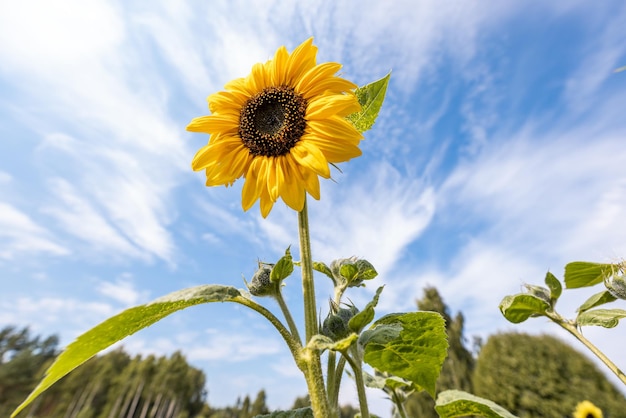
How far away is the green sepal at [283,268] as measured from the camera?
1136 millimetres

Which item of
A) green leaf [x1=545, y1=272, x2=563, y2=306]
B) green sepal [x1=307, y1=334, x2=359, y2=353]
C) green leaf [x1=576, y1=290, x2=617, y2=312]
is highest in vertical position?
green leaf [x1=545, y1=272, x2=563, y2=306]

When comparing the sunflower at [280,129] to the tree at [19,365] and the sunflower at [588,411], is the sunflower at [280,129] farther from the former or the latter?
the tree at [19,365]

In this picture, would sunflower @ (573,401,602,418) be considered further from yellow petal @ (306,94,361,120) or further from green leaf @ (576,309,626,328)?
yellow petal @ (306,94,361,120)

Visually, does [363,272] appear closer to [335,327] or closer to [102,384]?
[335,327]

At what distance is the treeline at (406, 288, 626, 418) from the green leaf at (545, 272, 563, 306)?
47.3 ft

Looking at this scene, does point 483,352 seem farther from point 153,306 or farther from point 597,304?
point 153,306

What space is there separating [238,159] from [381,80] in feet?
2.10

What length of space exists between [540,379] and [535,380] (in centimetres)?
31

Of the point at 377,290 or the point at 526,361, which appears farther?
the point at 526,361

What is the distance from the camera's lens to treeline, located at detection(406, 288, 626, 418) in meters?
14.2

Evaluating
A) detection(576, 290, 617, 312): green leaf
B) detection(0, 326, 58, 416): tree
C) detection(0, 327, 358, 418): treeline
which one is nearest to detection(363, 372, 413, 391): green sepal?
detection(576, 290, 617, 312): green leaf

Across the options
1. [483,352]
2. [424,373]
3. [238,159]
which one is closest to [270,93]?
[238,159]

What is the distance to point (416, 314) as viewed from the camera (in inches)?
43.0

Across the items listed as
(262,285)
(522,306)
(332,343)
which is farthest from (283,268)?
(522,306)
